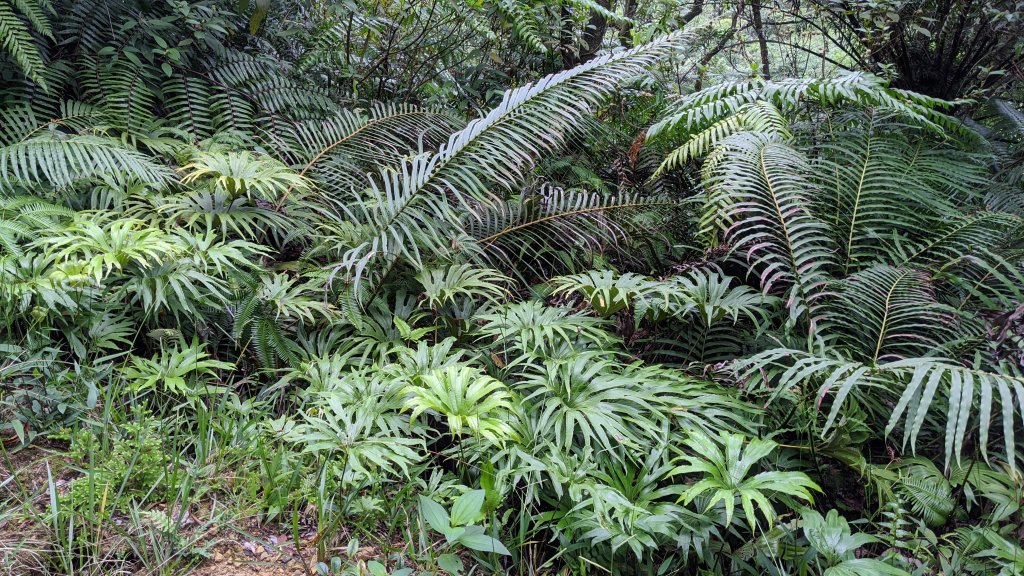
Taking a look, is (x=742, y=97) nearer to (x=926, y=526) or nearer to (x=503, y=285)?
(x=503, y=285)

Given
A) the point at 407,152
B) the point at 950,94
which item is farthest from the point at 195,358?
the point at 950,94

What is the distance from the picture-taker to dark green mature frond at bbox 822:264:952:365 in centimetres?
236

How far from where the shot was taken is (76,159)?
110 inches

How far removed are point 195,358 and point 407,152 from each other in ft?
6.71

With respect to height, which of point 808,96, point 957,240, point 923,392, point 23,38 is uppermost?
point 808,96

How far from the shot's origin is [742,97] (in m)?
3.73

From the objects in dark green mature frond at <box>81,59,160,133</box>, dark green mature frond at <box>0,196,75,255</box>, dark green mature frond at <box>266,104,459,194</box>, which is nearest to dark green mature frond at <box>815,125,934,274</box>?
dark green mature frond at <box>266,104,459,194</box>

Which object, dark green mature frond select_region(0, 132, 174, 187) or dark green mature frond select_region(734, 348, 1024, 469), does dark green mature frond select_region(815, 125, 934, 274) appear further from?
dark green mature frond select_region(0, 132, 174, 187)

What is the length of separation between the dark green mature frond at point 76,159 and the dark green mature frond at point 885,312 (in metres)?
3.08

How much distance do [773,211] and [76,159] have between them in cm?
317

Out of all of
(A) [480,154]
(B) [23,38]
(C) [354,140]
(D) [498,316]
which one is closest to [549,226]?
(A) [480,154]

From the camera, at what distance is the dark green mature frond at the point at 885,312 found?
93.0 inches

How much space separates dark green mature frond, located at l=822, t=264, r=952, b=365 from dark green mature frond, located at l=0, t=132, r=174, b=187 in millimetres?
3076

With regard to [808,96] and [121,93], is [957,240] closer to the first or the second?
[808,96]
